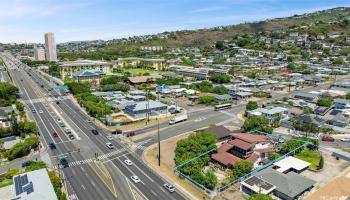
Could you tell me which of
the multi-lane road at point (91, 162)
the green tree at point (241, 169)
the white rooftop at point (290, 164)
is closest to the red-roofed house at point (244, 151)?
the green tree at point (241, 169)

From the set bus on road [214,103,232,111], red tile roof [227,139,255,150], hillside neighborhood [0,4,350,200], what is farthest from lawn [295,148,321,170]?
bus on road [214,103,232,111]

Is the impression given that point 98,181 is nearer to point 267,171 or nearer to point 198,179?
point 198,179

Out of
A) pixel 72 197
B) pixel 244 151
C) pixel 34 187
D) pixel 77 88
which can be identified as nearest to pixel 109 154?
pixel 72 197

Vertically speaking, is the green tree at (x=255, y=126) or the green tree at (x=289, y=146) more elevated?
the green tree at (x=255, y=126)

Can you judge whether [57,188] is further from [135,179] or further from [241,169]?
[241,169]

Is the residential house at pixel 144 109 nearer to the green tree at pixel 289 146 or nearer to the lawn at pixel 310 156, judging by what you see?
the green tree at pixel 289 146

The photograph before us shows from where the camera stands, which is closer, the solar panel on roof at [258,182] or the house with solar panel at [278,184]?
the house with solar panel at [278,184]

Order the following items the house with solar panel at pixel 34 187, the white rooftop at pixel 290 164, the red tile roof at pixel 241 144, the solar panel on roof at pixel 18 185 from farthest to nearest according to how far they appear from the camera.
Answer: the red tile roof at pixel 241 144 → the white rooftop at pixel 290 164 → the solar panel on roof at pixel 18 185 → the house with solar panel at pixel 34 187
